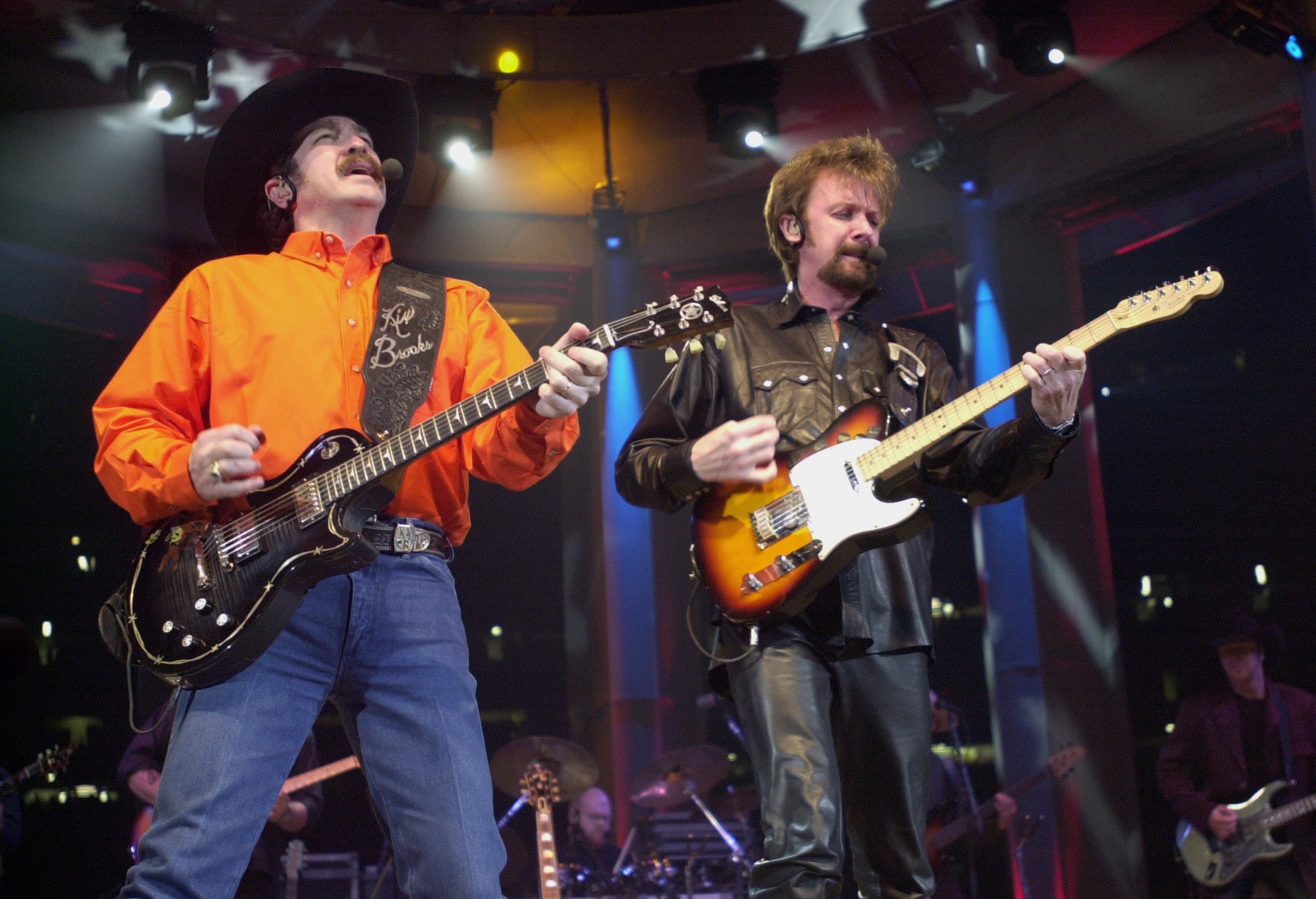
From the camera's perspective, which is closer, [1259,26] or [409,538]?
[409,538]

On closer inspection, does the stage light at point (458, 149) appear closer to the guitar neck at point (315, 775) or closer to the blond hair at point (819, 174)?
the guitar neck at point (315, 775)

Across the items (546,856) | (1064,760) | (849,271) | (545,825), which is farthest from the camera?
(1064,760)

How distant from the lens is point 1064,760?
7938 millimetres

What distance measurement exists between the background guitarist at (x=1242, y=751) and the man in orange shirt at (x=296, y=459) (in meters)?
6.13

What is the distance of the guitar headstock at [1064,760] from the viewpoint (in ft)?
25.9

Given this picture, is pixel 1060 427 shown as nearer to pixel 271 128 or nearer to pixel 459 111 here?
pixel 271 128

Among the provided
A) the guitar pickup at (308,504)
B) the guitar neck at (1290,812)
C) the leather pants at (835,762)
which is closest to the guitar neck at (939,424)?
the leather pants at (835,762)

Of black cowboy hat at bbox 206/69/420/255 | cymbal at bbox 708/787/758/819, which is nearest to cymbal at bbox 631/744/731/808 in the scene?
cymbal at bbox 708/787/758/819

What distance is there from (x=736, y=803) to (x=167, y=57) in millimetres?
6424

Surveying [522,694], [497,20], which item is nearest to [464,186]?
[497,20]

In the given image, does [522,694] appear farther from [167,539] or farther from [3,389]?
[167,539]

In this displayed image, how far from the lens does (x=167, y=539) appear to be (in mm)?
2672

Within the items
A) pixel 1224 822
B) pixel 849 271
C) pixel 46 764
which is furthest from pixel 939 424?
pixel 46 764

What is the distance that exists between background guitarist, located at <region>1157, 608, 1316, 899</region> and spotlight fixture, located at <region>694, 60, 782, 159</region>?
458cm
